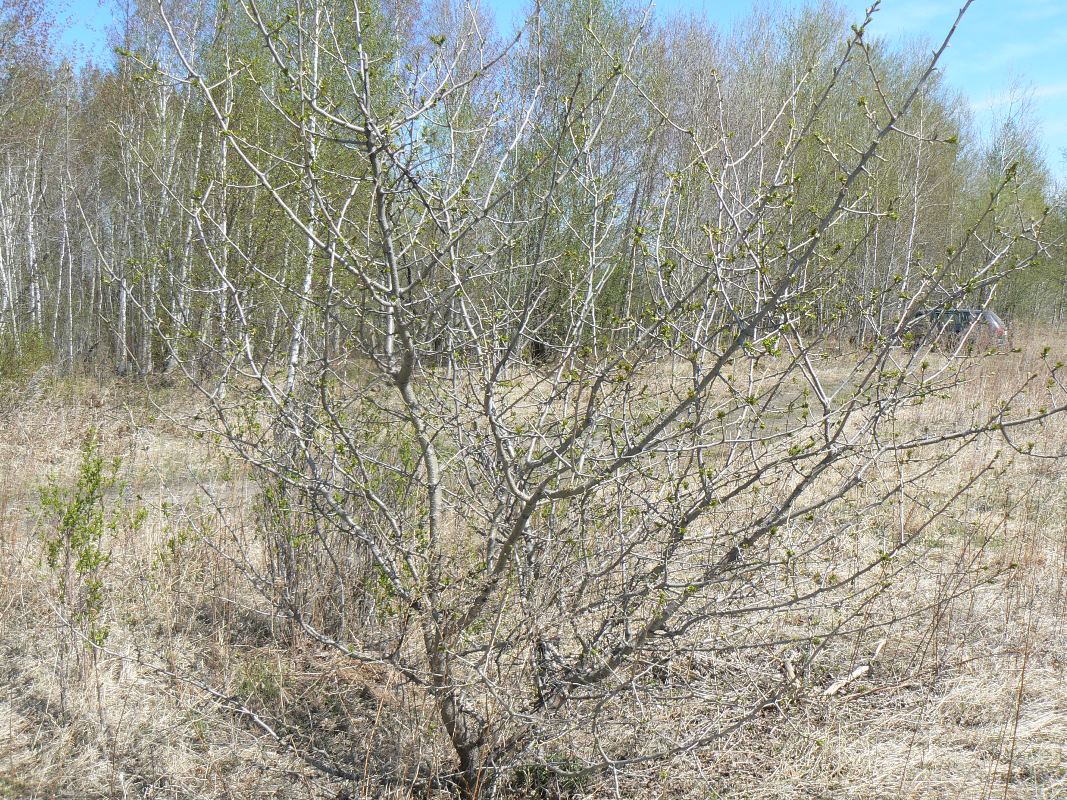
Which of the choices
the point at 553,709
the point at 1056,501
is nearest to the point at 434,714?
the point at 553,709

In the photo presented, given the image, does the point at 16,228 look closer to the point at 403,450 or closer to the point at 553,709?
the point at 403,450

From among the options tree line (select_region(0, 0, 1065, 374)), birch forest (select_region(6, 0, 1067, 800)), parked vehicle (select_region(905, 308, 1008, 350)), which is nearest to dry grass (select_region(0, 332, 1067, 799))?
birch forest (select_region(6, 0, 1067, 800))

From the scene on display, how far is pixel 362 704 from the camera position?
3572 millimetres

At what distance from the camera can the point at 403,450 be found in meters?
3.37

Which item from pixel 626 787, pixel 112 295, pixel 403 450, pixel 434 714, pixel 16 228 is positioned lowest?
pixel 626 787

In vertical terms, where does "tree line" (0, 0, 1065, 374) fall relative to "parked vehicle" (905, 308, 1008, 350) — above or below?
above

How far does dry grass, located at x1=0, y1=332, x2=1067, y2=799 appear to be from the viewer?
2.90 meters

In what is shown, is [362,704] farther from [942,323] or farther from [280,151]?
[280,151]

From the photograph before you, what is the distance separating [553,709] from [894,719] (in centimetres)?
137

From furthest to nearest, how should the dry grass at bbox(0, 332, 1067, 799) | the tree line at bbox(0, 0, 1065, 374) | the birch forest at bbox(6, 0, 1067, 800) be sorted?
the tree line at bbox(0, 0, 1065, 374) → the dry grass at bbox(0, 332, 1067, 799) → the birch forest at bbox(6, 0, 1067, 800)

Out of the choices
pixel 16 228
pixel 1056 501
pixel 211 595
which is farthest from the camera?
pixel 16 228

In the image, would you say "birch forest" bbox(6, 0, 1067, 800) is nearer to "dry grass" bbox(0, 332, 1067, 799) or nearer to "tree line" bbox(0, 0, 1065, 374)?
"dry grass" bbox(0, 332, 1067, 799)

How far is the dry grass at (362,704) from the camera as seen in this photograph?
2.90 m

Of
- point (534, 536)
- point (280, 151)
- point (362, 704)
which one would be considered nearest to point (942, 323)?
point (534, 536)
